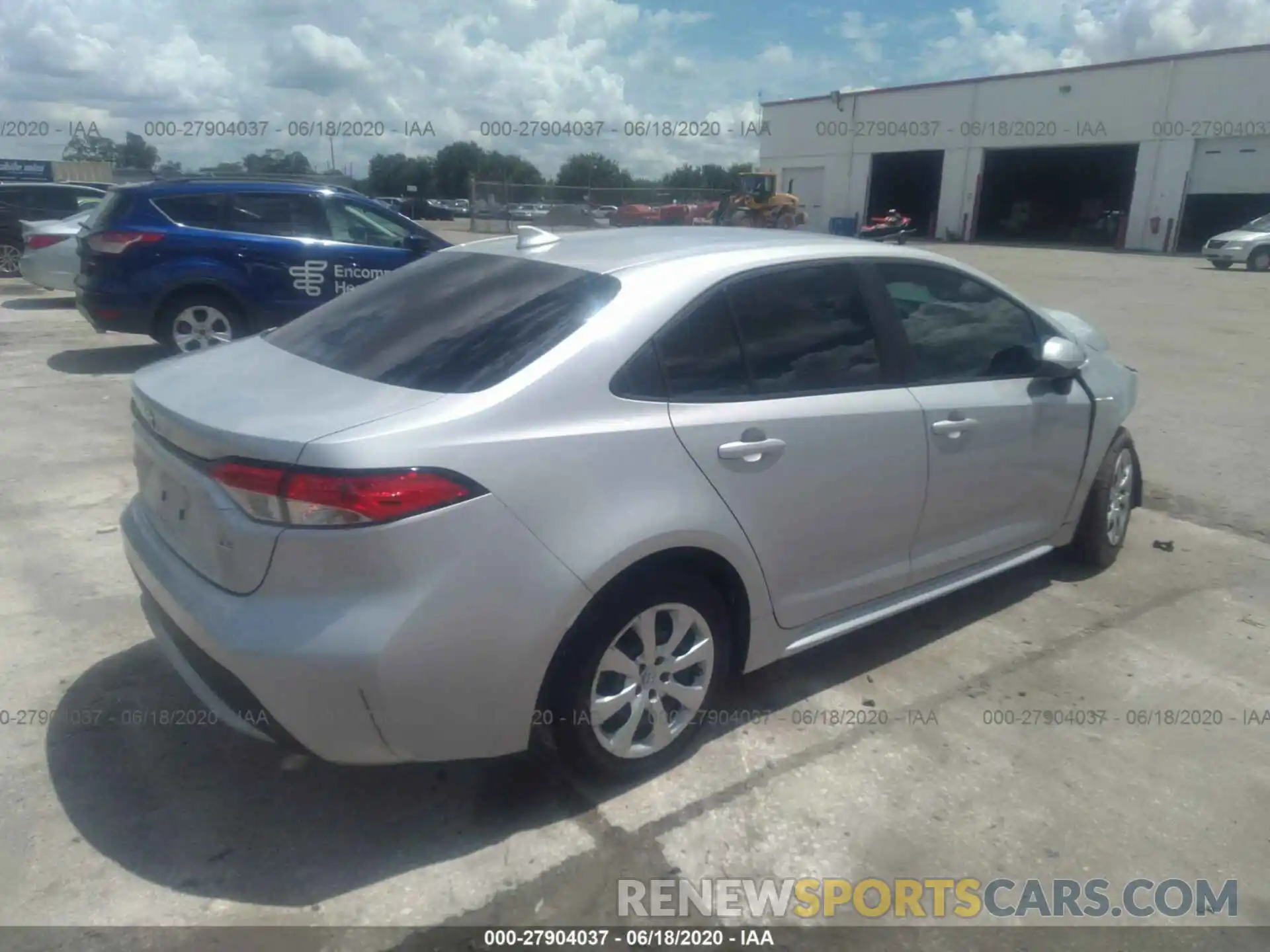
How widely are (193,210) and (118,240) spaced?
0.69 metres

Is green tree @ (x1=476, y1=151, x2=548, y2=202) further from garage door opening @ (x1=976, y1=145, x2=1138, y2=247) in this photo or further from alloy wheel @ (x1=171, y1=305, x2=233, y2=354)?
alloy wheel @ (x1=171, y1=305, x2=233, y2=354)

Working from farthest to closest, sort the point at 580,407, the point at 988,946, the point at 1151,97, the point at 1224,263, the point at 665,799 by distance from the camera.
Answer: the point at 1151,97 < the point at 1224,263 < the point at 665,799 < the point at 580,407 < the point at 988,946

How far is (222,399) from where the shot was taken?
270 centimetres

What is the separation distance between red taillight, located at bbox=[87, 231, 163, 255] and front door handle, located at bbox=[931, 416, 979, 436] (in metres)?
7.34

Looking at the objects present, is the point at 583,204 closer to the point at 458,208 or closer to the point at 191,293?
the point at 458,208

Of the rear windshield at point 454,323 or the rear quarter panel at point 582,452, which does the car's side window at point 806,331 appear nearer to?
the rear quarter panel at point 582,452

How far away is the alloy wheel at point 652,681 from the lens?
9.16 feet

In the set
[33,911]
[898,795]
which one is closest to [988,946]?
[898,795]

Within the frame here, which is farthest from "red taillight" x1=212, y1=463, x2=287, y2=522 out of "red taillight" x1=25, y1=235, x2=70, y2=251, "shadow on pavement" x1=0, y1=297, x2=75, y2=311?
"shadow on pavement" x1=0, y1=297, x2=75, y2=311

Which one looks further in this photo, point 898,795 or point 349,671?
point 898,795

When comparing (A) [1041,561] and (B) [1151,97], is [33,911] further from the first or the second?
(B) [1151,97]

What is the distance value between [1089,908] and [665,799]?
1198 millimetres

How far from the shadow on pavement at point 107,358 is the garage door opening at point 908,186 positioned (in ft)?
130

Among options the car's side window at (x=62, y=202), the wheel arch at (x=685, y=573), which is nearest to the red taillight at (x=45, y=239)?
the car's side window at (x=62, y=202)
